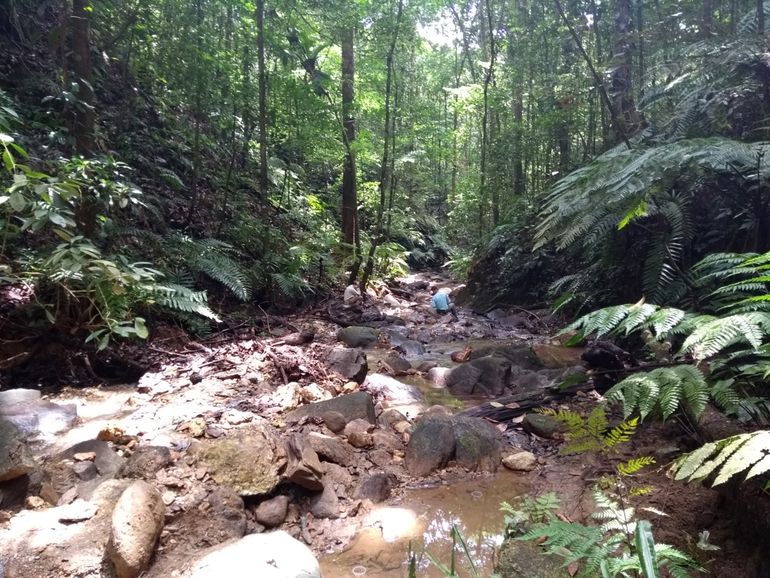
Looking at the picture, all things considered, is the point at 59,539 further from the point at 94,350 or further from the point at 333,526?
the point at 94,350

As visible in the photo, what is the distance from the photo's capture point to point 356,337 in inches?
277

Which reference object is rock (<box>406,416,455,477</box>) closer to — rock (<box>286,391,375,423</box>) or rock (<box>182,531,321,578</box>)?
rock (<box>286,391,375,423</box>)

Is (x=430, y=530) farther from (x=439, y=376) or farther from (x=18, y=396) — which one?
(x=18, y=396)

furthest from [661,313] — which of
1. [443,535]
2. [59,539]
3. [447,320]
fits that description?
[447,320]

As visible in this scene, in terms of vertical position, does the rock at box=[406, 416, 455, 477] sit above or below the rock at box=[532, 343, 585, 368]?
below

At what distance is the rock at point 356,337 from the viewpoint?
699cm

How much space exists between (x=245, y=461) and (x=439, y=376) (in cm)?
303

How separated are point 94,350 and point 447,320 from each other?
20.8ft

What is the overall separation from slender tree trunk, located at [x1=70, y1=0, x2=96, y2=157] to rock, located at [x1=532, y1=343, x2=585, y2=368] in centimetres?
578

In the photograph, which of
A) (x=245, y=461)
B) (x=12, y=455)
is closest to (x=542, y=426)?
(x=245, y=461)

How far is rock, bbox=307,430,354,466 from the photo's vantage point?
3.48m

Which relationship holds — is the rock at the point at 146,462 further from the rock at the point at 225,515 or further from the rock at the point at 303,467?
the rock at the point at 303,467

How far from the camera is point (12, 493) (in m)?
2.63

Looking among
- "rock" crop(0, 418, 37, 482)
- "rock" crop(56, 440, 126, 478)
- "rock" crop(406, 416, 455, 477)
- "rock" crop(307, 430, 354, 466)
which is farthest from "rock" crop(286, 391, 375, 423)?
A: "rock" crop(0, 418, 37, 482)
